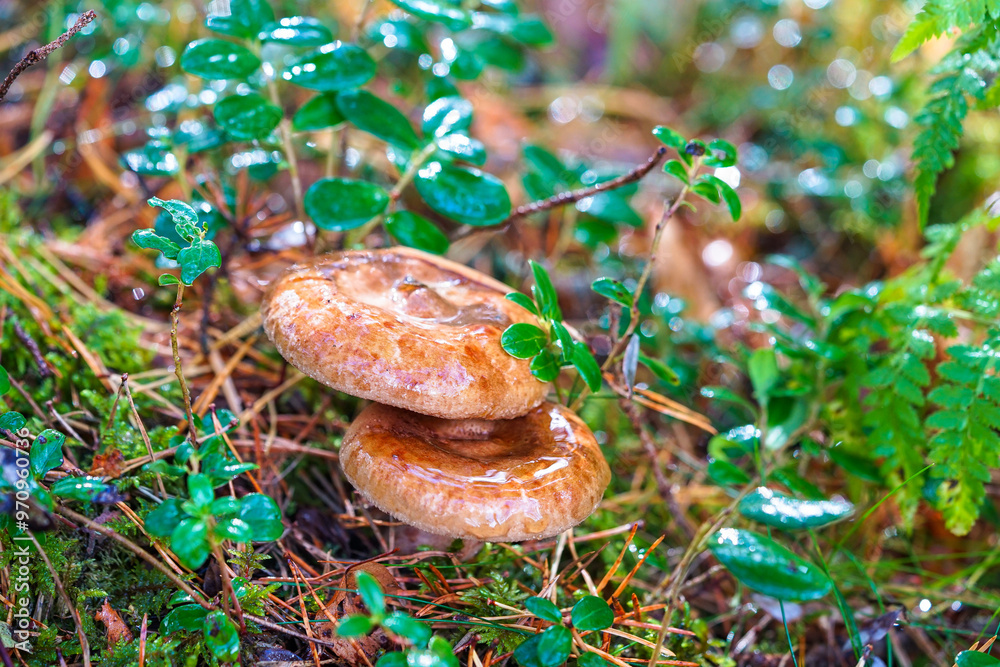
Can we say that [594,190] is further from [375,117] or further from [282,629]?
[282,629]

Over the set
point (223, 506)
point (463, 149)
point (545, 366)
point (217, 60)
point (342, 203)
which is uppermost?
point (217, 60)

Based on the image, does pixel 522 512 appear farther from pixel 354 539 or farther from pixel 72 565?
pixel 72 565

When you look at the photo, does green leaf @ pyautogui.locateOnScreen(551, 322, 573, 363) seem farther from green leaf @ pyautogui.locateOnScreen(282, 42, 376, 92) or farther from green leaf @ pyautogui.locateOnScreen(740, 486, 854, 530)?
green leaf @ pyautogui.locateOnScreen(282, 42, 376, 92)

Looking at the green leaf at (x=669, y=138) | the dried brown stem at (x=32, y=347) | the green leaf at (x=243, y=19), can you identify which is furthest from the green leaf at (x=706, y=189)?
the dried brown stem at (x=32, y=347)

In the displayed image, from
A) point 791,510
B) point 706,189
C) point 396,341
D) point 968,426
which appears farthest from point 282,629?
point 968,426

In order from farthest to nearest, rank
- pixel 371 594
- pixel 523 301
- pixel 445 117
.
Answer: pixel 445 117 → pixel 523 301 → pixel 371 594

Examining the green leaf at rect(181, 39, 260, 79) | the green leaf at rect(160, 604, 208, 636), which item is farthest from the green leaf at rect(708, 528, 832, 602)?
the green leaf at rect(181, 39, 260, 79)
